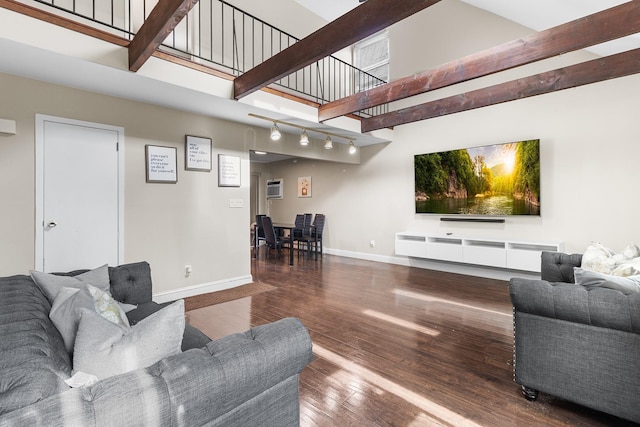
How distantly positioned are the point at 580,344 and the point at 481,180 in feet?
12.2

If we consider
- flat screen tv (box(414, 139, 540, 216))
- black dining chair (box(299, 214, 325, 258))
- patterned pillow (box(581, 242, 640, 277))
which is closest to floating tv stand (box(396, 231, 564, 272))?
flat screen tv (box(414, 139, 540, 216))

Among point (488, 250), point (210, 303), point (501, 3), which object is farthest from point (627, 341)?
point (501, 3)

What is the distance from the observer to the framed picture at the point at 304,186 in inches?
317

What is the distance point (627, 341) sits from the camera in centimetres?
155

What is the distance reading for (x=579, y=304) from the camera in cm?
164

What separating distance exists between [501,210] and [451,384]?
3.51 metres

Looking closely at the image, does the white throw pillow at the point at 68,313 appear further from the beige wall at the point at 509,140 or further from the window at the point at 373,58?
the window at the point at 373,58

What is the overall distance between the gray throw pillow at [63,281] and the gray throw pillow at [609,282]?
9.35ft

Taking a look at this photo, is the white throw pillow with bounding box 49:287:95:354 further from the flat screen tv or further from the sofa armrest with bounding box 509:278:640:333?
the flat screen tv

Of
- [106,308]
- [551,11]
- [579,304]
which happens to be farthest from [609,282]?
[551,11]

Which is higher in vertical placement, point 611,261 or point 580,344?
point 611,261

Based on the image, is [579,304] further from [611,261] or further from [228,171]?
[228,171]

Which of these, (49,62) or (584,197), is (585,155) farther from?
(49,62)

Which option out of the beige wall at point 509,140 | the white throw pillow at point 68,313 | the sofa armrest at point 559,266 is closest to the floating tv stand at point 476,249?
the beige wall at point 509,140
